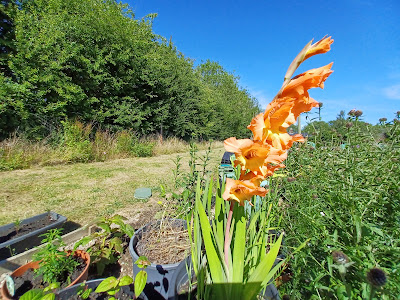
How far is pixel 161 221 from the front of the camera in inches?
69.3

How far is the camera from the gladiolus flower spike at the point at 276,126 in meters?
0.68

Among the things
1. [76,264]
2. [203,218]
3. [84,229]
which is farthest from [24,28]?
[203,218]

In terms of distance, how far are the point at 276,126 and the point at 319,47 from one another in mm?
284

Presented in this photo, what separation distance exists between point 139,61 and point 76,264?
9109mm

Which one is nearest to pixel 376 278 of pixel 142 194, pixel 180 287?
pixel 180 287

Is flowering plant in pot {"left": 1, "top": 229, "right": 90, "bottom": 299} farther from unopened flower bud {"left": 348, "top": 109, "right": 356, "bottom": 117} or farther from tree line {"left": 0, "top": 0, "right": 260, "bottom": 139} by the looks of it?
tree line {"left": 0, "top": 0, "right": 260, "bottom": 139}

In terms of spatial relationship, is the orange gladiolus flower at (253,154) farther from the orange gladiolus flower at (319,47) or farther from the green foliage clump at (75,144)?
the green foliage clump at (75,144)

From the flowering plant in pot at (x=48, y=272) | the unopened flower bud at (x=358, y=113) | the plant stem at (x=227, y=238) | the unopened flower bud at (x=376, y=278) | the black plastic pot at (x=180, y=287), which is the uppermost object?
the unopened flower bud at (x=358, y=113)

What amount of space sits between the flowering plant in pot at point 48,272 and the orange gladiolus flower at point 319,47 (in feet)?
5.63

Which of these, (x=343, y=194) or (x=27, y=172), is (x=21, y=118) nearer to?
(x=27, y=172)

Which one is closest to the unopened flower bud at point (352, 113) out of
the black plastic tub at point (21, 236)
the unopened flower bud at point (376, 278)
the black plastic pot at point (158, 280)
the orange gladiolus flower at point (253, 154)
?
the orange gladiolus flower at point (253, 154)

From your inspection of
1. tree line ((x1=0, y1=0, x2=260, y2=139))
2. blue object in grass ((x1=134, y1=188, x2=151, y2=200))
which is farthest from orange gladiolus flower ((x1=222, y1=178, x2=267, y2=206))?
tree line ((x1=0, y1=0, x2=260, y2=139))

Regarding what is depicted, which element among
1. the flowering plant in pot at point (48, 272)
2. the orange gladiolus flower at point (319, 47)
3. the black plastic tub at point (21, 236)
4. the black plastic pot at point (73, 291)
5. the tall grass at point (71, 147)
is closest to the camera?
the orange gladiolus flower at point (319, 47)

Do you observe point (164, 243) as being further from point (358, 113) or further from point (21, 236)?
point (358, 113)
